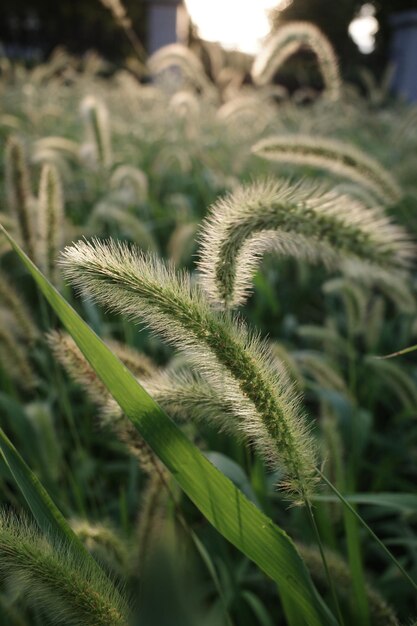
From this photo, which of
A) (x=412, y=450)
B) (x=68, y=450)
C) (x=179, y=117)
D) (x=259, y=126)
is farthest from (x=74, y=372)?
(x=179, y=117)

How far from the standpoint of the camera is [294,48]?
3.32 metres

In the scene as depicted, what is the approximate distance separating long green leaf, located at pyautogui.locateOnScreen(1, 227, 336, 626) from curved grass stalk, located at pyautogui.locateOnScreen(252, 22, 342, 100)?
8.71ft

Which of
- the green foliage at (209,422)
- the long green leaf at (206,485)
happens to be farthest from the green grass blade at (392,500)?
the long green leaf at (206,485)

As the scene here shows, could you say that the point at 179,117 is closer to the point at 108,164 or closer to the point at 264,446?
the point at 108,164

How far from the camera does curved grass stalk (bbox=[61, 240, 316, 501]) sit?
0.86 metres

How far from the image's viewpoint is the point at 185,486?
983 mm

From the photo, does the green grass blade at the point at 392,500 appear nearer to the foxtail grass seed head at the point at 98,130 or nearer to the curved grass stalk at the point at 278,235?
the curved grass stalk at the point at 278,235

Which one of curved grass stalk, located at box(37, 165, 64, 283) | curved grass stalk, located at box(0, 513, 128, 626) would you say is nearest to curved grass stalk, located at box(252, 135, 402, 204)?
curved grass stalk, located at box(37, 165, 64, 283)

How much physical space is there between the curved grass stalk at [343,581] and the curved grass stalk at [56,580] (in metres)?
0.61

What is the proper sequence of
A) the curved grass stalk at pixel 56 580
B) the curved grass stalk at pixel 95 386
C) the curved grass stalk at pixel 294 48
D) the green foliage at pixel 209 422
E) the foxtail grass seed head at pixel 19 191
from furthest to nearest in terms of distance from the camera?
1. the curved grass stalk at pixel 294 48
2. the foxtail grass seed head at pixel 19 191
3. the curved grass stalk at pixel 95 386
4. the green foliage at pixel 209 422
5. the curved grass stalk at pixel 56 580

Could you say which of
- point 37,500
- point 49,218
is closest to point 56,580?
point 37,500

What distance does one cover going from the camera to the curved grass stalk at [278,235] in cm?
94

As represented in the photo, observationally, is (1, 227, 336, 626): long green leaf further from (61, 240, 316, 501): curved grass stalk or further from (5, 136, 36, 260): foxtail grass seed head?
(5, 136, 36, 260): foxtail grass seed head

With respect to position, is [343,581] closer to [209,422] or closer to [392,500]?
[392,500]
